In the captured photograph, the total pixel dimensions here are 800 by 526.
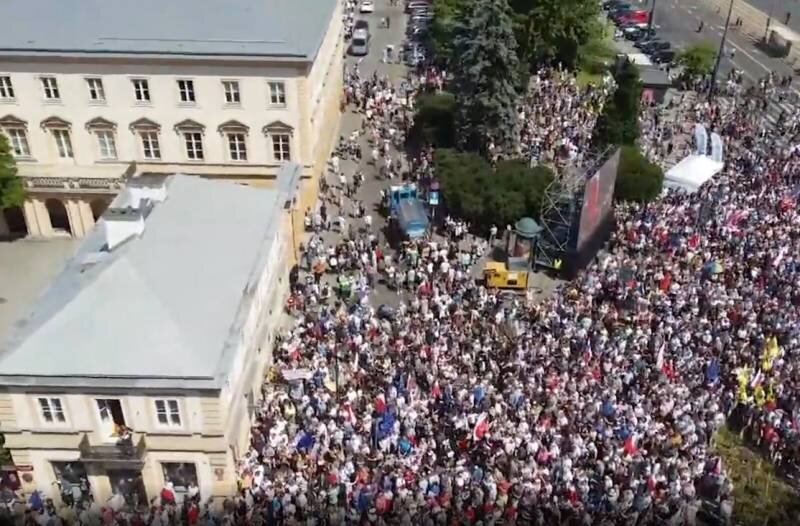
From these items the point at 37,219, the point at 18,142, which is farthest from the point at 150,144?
the point at 37,219

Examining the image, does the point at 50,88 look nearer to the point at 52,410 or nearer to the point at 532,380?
the point at 52,410

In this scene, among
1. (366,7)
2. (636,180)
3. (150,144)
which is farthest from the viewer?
(366,7)

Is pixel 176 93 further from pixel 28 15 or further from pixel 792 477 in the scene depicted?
pixel 792 477

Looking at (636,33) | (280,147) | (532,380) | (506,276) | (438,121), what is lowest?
(636,33)

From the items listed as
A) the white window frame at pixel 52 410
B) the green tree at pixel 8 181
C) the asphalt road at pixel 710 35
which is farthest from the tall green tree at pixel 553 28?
the white window frame at pixel 52 410

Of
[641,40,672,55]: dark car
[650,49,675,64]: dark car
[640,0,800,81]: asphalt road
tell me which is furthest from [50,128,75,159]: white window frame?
[640,0,800,81]: asphalt road

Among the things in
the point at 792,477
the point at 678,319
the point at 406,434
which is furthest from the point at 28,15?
the point at 792,477
